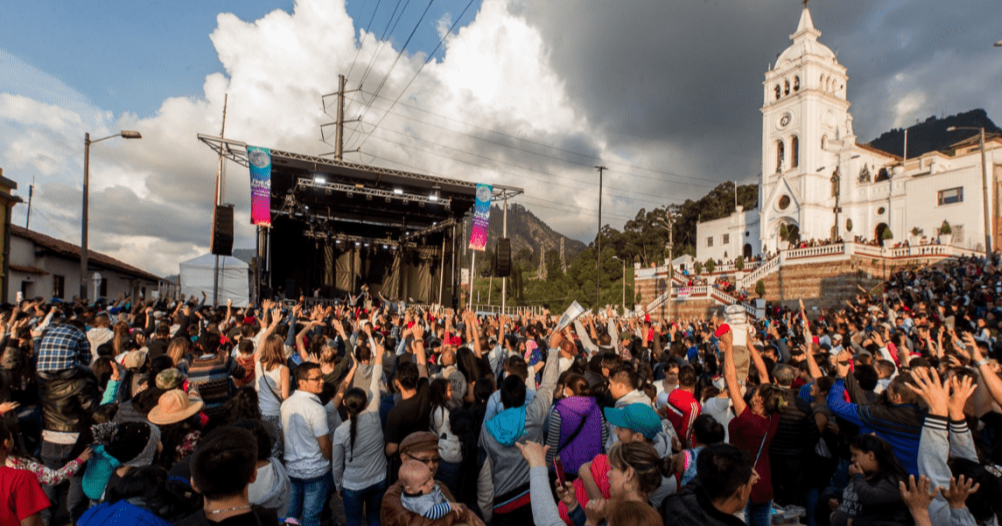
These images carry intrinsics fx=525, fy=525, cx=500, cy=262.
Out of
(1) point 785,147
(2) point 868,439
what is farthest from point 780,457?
(1) point 785,147

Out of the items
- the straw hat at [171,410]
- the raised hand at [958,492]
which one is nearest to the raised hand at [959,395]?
the raised hand at [958,492]

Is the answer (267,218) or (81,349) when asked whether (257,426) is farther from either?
(267,218)

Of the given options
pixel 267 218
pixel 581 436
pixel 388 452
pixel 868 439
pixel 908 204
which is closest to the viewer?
pixel 868 439

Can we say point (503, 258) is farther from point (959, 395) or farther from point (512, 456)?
point (959, 395)

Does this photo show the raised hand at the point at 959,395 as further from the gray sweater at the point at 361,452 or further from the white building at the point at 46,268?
the white building at the point at 46,268

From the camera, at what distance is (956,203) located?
31.4 m

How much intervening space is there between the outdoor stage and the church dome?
35.7m

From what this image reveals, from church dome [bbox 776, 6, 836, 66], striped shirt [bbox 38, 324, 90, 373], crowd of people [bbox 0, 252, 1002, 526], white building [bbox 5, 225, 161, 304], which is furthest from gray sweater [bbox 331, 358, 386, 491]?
church dome [bbox 776, 6, 836, 66]

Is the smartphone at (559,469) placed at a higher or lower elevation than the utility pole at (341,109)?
lower

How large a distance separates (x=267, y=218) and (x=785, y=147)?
133 feet

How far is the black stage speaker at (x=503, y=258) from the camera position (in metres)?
20.0

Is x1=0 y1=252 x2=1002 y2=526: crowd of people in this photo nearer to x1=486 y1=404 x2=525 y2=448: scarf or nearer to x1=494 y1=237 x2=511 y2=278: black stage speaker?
x1=486 y1=404 x2=525 y2=448: scarf

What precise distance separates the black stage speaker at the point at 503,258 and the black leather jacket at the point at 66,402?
15.8 metres

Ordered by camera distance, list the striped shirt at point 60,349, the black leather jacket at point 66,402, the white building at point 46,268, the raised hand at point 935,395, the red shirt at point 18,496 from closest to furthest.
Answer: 1. the red shirt at point 18,496
2. the raised hand at point 935,395
3. the black leather jacket at point 66,402
4. the striped shirt at point 60,349
5. the white building at point 46,268
